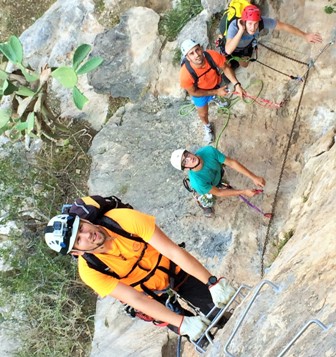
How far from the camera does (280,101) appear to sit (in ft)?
21.2

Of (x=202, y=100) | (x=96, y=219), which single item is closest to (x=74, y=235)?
(x=96, y=219)

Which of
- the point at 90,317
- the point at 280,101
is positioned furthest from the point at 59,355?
the point at 280,101

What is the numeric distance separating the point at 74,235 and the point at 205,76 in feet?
10.2

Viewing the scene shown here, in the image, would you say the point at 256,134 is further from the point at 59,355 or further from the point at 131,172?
the point at 59,355

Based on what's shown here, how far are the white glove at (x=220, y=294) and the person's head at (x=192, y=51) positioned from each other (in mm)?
2911

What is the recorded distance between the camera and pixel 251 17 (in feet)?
18.4

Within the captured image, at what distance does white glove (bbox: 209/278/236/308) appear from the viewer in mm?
3861

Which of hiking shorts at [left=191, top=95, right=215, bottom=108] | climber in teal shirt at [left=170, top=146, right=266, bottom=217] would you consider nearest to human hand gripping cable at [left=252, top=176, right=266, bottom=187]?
climber in teal shirt at [left=170, top=146, right=266, bottom=217]

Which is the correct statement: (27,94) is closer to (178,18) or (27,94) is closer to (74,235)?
(178,18)

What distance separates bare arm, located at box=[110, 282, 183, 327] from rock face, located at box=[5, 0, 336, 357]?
51 centimetres

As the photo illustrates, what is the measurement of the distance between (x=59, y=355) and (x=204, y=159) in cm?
346

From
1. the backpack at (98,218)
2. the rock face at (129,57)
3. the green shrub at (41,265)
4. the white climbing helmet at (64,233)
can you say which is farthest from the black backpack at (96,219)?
the rock face at (129,57)

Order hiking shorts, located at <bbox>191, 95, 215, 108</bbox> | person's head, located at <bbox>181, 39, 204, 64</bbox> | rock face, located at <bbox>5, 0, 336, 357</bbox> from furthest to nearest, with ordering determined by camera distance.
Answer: hiking shorts, located at <bbox>191, 95, 215, 108</bbox> → person's head, located at <bbox>181, 39, 204, 64</bbox> → rock face, located at <bbox>5, 0, 336, 357</bbox>

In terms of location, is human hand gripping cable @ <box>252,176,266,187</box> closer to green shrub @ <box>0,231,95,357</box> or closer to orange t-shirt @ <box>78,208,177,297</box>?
orange t-shirt @ <box>78,208,177,297</box>
